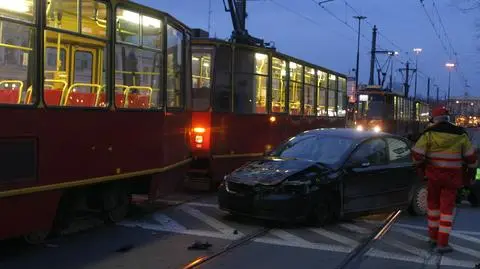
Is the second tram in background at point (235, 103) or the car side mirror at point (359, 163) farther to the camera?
the second tram in background at point (235, 103)

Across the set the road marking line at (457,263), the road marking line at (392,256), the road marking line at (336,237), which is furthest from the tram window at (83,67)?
the road marking line at (457,263)

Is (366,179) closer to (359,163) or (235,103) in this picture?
(359,163)

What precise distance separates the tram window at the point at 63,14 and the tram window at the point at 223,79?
19.3ft

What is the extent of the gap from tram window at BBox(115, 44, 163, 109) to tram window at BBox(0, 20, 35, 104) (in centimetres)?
159

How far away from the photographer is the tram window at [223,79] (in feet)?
42.3

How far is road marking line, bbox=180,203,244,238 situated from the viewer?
8.58 m

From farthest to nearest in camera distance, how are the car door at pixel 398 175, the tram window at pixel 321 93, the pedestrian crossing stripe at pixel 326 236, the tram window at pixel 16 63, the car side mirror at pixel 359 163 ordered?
the tram window at pixel 321 93 → the car door at pixel 398 175 → the car side mirror at pixel 359 163 → the pedestrian crossing stripe at pixel 326 236 → the tram window at pixel 16 63

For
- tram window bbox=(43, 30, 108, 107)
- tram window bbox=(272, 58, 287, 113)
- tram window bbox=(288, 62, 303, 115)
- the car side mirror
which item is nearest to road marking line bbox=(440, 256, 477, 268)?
the car side mirror

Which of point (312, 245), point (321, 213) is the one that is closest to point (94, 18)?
point (312, 245)

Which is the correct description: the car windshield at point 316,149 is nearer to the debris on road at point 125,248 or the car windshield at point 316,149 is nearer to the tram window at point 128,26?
the tram window at point 128,26

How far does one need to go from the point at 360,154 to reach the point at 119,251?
409 cm

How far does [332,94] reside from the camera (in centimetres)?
1994

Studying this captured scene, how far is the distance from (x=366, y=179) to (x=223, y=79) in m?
4.54

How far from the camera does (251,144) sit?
45.2 feet
